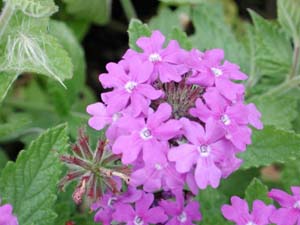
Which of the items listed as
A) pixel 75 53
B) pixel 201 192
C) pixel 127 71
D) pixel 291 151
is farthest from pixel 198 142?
pixel 75 53

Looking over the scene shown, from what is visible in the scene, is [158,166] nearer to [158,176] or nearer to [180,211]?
[158,176]

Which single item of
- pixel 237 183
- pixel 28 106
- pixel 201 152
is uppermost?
pixel 201 152

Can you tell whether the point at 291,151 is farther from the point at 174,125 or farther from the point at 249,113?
the point at 174,125

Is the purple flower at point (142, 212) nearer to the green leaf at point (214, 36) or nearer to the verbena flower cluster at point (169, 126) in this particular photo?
the verbena flower cluster at point (169, 126)

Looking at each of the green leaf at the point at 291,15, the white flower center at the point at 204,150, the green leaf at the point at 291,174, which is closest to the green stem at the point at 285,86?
the green leaf at the point at 291,15

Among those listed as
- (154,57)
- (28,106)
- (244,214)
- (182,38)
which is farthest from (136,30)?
(28,106)

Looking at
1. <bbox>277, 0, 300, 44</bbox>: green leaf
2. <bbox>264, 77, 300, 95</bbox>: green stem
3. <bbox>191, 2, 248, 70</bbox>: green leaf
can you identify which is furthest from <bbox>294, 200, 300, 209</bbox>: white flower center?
<bbox>191, 2, 248, 70</bbox>: green leaf

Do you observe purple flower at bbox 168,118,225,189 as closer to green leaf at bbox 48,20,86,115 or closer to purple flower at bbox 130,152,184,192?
purple flower at bbox 130,152,184,192
